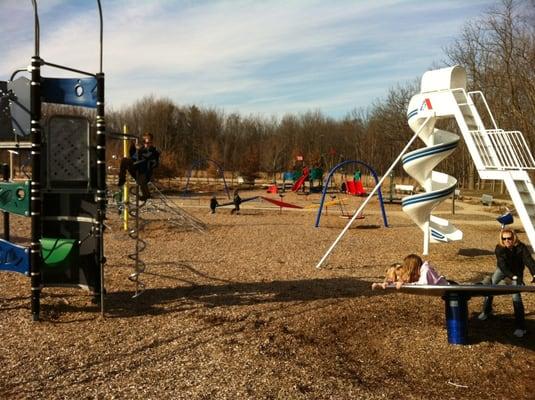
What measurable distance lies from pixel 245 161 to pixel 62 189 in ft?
127

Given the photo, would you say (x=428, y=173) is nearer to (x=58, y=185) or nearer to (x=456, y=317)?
(x=456, y=317)

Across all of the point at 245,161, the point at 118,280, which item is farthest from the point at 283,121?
the point at 118,280

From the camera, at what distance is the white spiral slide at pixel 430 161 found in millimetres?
10766

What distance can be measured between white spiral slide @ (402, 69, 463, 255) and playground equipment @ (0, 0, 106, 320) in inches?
274

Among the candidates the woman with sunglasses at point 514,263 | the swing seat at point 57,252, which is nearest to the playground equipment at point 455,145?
the woman with sunglasses at point 514,263

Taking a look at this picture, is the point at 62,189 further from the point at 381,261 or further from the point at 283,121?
the point at 283,121

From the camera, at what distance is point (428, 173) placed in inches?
470

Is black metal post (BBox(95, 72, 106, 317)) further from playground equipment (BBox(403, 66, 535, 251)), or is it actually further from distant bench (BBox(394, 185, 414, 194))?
distant bench (BBox(394, 185, 414, 194))

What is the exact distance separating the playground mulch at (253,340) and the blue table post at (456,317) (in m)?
0.18

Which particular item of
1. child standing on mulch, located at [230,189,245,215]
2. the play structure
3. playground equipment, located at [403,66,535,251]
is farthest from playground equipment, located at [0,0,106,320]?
child standing on mulch, located at [230,189,245,215]

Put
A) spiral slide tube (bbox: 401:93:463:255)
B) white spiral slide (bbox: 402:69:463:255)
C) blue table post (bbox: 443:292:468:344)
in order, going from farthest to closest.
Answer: spiral slide tube (bbox: 401:93:463:255) < white spiral slide (bbox: 402:69:463:255) < blue table post (bbox: 443:292:468:344)

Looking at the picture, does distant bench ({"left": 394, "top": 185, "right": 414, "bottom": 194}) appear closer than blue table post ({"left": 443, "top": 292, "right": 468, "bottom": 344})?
No

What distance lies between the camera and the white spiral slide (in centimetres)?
1077

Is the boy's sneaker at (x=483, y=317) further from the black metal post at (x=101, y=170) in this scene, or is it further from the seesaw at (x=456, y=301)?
the black metal post at (x=101, y=170)
